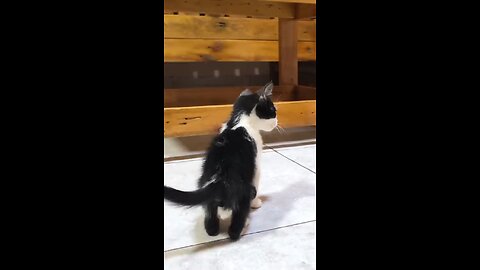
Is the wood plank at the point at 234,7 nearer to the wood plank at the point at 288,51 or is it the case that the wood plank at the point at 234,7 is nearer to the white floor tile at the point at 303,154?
the wood plank at the point at 288,51

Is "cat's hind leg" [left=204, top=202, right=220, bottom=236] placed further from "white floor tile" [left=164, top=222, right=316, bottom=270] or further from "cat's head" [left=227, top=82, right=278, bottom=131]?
"cat's head" [left=227, top=82, right=278, bottom=131]

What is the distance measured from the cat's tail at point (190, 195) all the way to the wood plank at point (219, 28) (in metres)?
1.15

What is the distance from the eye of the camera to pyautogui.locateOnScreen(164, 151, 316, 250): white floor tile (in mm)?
766

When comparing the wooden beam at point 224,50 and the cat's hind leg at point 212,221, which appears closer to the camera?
the cat's hind leg at point 212,221

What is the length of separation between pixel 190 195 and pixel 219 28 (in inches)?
51.4

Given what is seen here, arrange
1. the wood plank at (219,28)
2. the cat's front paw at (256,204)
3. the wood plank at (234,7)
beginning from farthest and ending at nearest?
the wood plank at (219,28)
the wood plank at (234,7)
the cat's front paw at (256,204)

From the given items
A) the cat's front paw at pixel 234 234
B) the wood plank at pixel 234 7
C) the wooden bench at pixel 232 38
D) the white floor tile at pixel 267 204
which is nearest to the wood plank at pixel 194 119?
the white floor tile at pixel 267 204

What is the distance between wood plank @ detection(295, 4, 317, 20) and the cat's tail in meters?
1.15

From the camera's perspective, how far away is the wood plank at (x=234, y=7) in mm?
1537

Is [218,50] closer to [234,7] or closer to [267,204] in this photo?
[234,7]

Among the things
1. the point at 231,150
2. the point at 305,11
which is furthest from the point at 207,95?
the point at 231,150

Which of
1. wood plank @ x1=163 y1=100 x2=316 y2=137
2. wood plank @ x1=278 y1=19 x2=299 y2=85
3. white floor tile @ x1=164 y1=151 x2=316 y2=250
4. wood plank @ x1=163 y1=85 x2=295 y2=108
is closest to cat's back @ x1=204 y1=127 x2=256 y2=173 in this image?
white floor tile @ x1=164 y1=151 x2=316 y2=250
